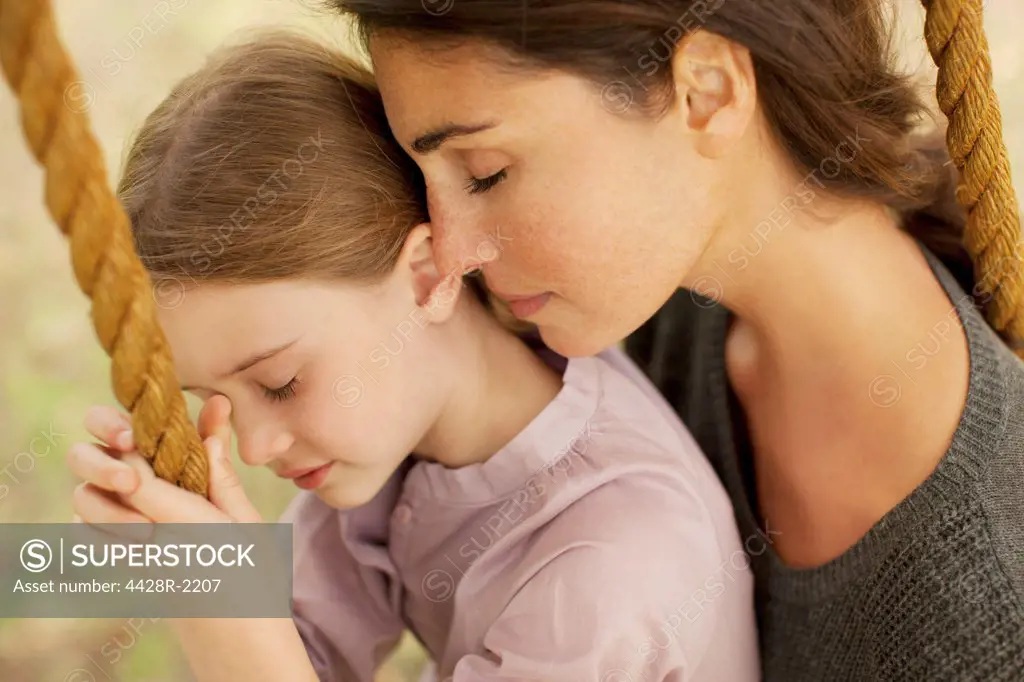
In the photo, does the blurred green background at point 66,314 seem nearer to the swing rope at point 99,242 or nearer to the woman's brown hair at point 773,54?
the woman's brown hair at point 773,54

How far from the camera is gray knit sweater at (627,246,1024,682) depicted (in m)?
0.82

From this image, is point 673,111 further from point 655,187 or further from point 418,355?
point 418,355

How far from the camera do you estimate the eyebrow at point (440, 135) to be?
2.56ft

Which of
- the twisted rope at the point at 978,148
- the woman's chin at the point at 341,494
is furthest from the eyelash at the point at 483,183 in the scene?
the twisted rope at the point at 978,148

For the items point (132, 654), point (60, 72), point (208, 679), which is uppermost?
point (60, 72)

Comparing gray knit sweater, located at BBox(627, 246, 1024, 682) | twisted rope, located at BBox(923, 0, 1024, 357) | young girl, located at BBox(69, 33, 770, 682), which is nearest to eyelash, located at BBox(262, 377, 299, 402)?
young girl, located at BBox(69, 33, 770, 682)

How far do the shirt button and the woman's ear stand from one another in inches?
20.1

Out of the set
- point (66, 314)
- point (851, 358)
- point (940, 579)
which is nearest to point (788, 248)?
point (851, 358)

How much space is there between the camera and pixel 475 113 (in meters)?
0.77

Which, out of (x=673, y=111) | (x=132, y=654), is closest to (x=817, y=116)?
(x=673, y=111)

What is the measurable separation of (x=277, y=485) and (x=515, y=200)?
2.67 ft

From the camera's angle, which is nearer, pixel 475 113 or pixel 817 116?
pixel 475 113

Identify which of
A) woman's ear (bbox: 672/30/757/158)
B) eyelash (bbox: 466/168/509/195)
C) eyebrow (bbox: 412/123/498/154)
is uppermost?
woman's ear (bbox: 672/30/757/158)

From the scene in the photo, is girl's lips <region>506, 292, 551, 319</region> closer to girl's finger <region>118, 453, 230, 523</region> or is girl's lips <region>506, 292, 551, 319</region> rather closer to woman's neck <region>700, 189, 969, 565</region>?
woman's neck <region>700, 189, 969, 565</region>
